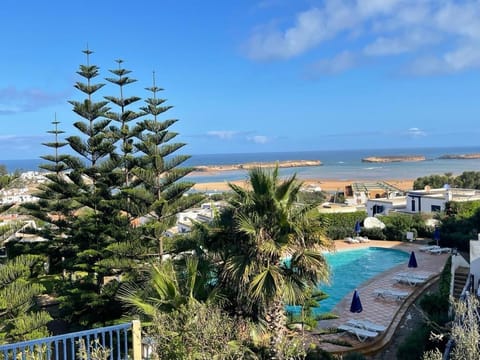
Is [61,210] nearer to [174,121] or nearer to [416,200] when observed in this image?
[174,121]

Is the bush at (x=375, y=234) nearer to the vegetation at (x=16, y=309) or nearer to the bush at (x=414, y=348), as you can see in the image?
the bush at (x=414, y=348)

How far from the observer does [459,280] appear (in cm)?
1148

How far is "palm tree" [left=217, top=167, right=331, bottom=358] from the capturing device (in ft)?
19.2

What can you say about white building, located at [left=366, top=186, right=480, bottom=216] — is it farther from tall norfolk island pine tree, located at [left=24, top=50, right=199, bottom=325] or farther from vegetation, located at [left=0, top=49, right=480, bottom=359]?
tall norfolk island pine tree, located at [left=24, top=50, right=199, bottom=325]

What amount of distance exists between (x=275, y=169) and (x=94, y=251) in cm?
554

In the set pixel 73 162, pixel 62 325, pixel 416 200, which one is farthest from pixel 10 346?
pixel 416 200

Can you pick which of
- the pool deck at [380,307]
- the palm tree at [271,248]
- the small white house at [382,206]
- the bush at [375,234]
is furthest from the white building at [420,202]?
the palm tree at [271,248]

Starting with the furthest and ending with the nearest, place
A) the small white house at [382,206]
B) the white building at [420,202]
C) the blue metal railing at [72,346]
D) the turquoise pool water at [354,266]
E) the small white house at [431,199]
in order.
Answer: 1. the small white house at [382,206]
2. the white building at [420,202]
3. the small white house at [431,199]
4. the turquoise pool water at [354,266]
5. the blue metal railing at [72,346]

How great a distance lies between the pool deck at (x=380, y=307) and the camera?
27.7 ft

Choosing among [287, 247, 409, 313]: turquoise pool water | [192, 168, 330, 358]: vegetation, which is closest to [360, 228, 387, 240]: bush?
[287, 247, 409, 313]: turquoise pool water

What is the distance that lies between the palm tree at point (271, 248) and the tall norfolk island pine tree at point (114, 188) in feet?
12.2

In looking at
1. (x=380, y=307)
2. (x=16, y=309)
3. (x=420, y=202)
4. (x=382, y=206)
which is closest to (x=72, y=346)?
(x=16, y=309)

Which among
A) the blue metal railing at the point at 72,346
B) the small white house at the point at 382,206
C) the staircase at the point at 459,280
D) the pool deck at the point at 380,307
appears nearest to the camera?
the blue metal railing at the point at 72,346

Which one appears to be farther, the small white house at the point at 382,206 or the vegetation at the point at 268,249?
the small white house at the point at 382,206
